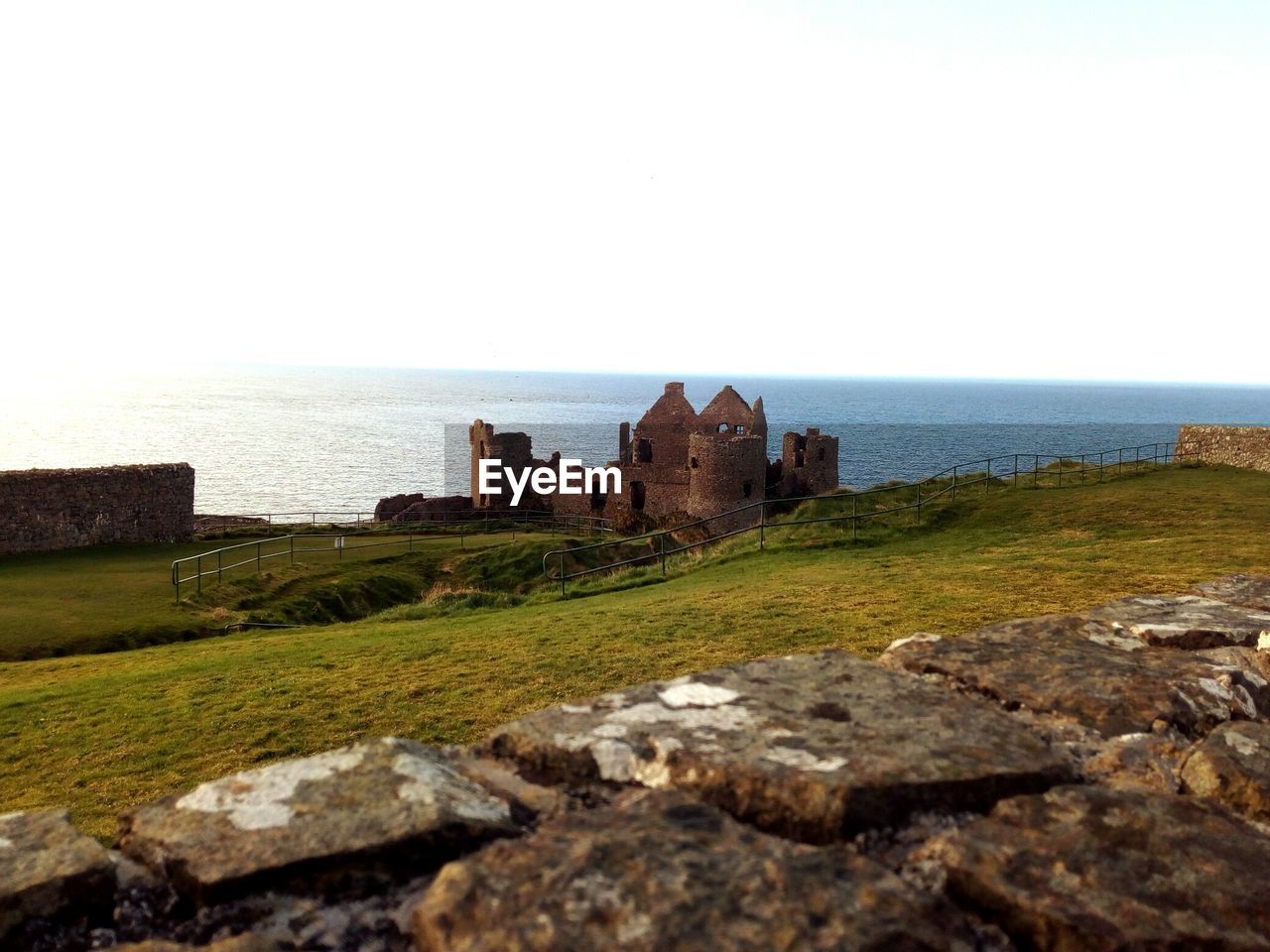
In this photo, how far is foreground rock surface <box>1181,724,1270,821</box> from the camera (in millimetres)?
2186

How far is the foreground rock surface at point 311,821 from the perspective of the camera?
6.08 ft

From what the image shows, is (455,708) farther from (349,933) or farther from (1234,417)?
(1234,417)

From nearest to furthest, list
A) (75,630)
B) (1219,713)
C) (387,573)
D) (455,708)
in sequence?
(1219,713) → (455,708) → (75,630) → (387,573)

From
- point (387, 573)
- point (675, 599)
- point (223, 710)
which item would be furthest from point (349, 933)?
point (387, 573)

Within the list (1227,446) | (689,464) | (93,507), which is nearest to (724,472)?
(689,464)

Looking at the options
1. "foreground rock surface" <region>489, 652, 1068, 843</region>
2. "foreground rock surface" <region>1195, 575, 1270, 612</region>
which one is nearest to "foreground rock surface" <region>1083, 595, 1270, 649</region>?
"foreground rock surface" <region>1195, 575, 1270, 612</region>

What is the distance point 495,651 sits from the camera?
424 inches

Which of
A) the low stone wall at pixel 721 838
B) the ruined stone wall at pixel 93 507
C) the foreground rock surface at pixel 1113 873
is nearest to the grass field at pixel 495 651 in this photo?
the low stone wall at pixel 721 838

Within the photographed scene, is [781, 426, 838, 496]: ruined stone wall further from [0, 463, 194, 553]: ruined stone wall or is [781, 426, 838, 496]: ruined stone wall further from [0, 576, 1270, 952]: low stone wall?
[0, 576, 1270, 952]: low stone wall

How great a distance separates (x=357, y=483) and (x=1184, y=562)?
7881cm

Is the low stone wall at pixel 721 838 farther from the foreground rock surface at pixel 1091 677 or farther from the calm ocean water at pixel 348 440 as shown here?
the calm ocean water at pixel 348 440

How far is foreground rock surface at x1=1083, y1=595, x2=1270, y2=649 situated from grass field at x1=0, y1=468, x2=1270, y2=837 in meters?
4.51

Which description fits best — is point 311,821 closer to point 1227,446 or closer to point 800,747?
point 800,747

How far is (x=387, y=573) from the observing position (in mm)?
27922
